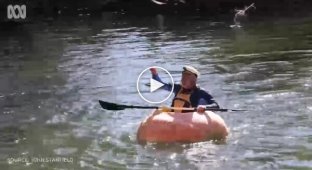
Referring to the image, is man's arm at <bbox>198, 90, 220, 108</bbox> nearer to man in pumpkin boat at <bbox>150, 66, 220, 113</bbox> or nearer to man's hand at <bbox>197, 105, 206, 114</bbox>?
man in pumpkin boat at <bbox>150, 66, 220, 113</bbox>

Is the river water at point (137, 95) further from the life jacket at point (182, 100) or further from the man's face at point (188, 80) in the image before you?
the man's face at point (188, 80)

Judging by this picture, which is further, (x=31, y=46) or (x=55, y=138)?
(x=31, y=46)

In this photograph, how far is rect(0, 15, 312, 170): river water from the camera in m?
10.4

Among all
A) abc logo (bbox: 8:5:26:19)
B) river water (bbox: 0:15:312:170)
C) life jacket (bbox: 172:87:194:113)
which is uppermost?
life jacket (bbox: 172:87:194:113)

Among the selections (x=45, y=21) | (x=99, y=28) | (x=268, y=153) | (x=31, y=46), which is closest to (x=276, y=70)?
(x=268, y=153)

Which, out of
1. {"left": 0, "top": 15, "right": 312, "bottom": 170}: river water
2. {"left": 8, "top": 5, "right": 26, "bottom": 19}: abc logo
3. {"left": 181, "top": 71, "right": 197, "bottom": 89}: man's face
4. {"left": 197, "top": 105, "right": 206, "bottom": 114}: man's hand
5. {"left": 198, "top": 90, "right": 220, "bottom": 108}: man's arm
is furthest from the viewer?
{"left": 8, "top": 5, "right": 26, "bottom": 19}: abc logo

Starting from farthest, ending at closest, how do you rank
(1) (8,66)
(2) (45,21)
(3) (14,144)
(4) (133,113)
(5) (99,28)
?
(2) (45,21) → (5) (99,28) → (1) (8,66) → (4) (133,113) → (3) (14,144)

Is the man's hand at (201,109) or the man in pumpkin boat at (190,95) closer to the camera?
the man's hand at (201,109)

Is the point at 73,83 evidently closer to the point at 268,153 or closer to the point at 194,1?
the point at 268,153

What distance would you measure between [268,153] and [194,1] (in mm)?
29516

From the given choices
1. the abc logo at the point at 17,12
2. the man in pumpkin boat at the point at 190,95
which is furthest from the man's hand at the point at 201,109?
the abc logo at the point at 17,12

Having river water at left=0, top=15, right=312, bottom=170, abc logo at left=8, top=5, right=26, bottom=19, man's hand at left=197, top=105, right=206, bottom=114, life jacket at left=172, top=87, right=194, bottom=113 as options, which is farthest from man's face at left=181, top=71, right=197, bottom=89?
abc logo at left=8, top=5, right=26, bottom=19

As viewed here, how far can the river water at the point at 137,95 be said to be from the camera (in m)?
10.4

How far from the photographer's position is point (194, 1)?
39.2m
